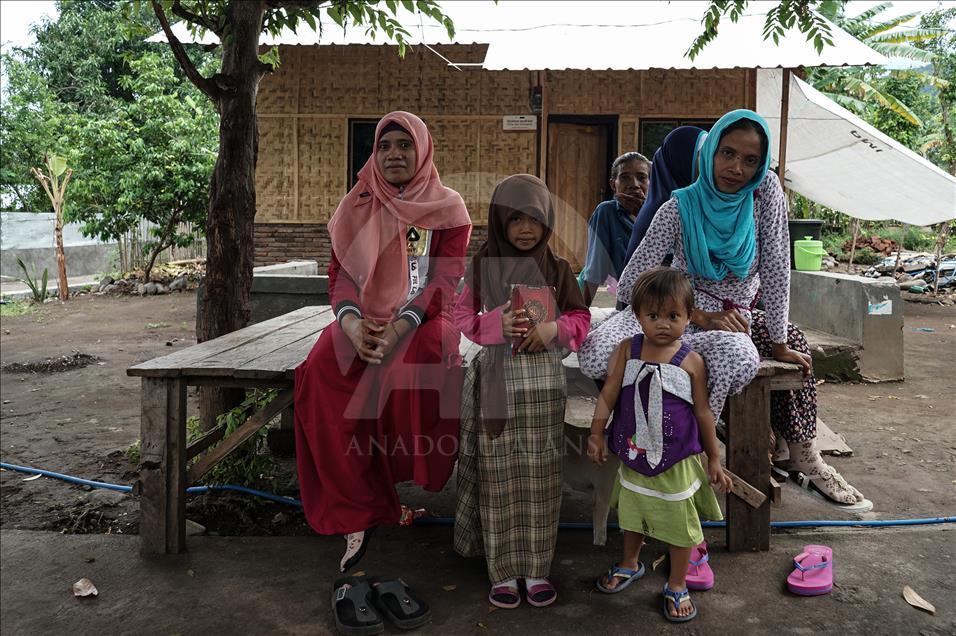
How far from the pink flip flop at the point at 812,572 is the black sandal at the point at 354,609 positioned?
1.37 metres

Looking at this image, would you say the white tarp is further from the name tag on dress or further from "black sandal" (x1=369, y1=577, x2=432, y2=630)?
"black sandal" (x1=369, y1=577, x2=432, y2=630)

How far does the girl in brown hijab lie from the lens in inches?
96.6

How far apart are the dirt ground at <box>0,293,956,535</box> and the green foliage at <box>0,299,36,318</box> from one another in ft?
8.68

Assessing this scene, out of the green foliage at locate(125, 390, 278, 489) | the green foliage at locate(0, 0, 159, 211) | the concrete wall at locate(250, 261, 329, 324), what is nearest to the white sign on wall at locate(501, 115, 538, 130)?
the concrete wall at locate(250, 261, 329, 324)

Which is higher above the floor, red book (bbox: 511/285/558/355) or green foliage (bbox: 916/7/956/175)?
green foliage (bbox: 916/7/956/175)

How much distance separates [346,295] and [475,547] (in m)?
1.03

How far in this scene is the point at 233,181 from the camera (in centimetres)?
369

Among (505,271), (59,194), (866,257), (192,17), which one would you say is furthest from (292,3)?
(866,257)

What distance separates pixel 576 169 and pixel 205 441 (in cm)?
711

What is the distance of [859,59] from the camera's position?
7340 mm

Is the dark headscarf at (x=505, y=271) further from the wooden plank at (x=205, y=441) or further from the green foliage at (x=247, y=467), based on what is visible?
the green foliage at (x=247, y=467)

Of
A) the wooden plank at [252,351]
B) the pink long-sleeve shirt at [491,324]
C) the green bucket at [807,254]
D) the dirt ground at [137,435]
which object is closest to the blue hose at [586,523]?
the dirt ground at [137,435]

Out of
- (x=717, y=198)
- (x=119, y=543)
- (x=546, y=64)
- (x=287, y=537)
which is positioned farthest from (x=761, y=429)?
(x=546, y=64)

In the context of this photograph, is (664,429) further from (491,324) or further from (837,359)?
(837,359)
